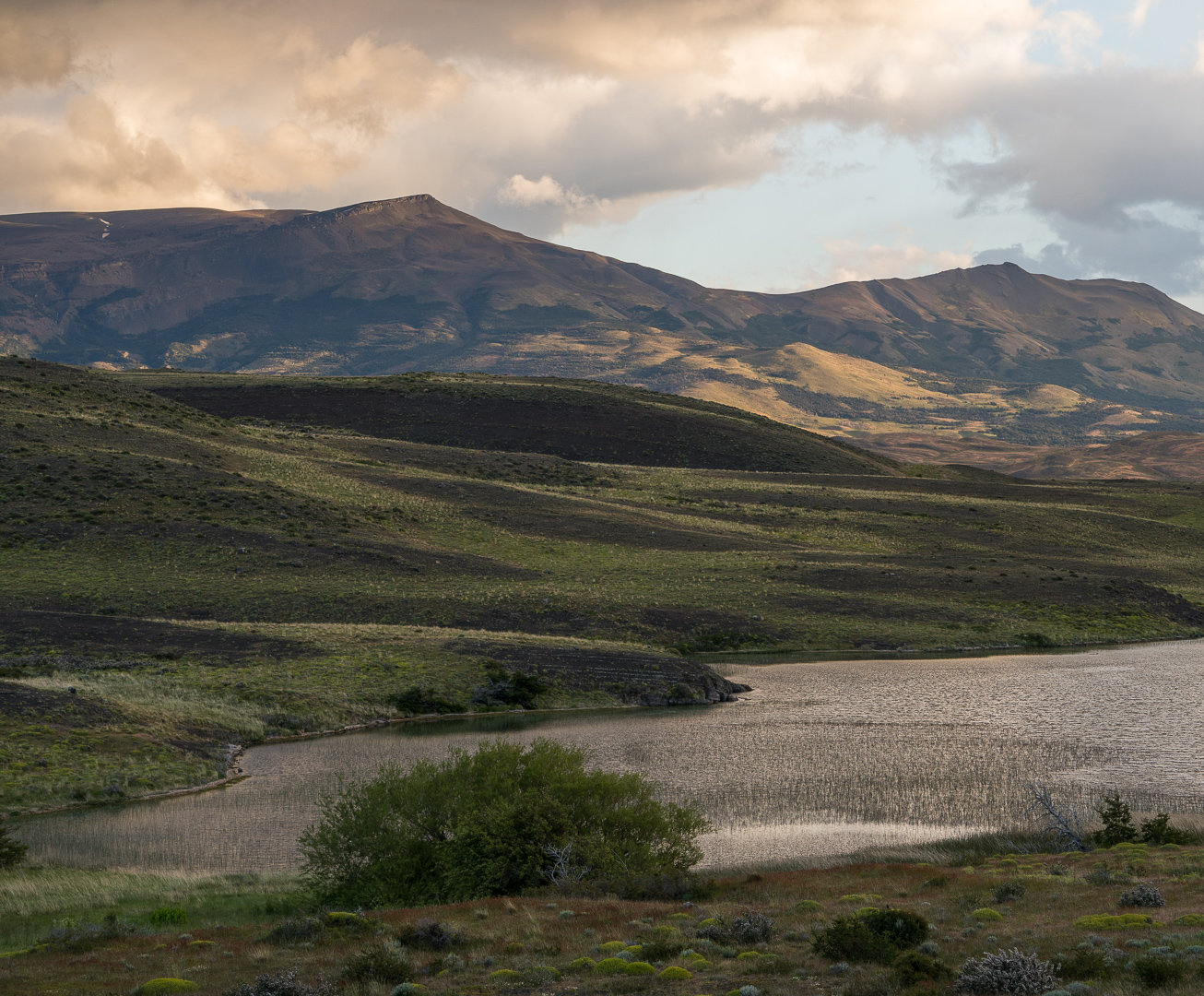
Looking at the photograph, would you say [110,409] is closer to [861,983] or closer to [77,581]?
[77,581]

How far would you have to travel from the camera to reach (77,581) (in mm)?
69375

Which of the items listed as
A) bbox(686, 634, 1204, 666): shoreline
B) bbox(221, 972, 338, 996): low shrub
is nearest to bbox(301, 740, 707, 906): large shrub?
bbox(221, 972, 338, 996): low shrub

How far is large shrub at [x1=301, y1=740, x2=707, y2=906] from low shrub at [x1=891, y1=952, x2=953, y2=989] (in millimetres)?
9507

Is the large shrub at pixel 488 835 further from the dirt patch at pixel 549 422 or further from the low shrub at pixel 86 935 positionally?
the dirt patch at pixel 549 422

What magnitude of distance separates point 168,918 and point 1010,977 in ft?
61.6

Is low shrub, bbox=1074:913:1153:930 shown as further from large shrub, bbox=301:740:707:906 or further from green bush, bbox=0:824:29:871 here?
green bush, bbox=0:824:29:871

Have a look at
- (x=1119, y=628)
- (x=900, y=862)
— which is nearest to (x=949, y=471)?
(x=1119, y=628)

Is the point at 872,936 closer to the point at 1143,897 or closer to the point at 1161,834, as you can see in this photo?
the point at 1143,897

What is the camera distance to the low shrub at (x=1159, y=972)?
52.3 ft

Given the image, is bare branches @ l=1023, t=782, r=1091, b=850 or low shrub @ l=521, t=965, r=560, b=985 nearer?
low shrub @ l=521, t=965, r=560, b=985

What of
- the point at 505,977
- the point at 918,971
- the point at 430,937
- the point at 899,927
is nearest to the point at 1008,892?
the point at 899,927

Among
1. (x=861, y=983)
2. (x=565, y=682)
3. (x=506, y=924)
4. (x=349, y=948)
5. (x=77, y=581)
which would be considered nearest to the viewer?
(x=861, y=983)

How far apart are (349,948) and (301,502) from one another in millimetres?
73692

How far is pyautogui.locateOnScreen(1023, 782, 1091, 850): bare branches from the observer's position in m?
30.0
